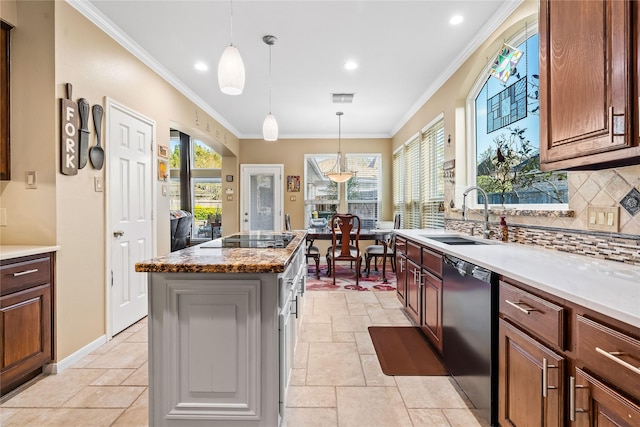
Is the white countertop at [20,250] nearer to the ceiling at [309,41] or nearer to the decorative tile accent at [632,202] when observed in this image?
the ceiling at [309,41]

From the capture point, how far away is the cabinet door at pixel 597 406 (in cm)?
82

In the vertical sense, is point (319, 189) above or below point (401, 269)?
above

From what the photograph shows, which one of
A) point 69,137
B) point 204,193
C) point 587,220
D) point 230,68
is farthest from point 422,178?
point 204,193

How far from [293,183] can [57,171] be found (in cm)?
486

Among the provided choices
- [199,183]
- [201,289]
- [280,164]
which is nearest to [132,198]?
[201,289]

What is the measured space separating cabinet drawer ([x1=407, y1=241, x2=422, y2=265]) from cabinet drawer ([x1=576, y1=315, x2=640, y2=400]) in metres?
1.69

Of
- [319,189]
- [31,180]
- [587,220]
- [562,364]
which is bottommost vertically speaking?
[562,364]

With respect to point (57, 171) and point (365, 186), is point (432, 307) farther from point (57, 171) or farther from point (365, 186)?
point (365, 186)

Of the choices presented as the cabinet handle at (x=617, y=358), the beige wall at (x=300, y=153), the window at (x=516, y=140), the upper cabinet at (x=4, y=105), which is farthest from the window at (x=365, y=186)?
the cabinet handle at (x=617, y=358)

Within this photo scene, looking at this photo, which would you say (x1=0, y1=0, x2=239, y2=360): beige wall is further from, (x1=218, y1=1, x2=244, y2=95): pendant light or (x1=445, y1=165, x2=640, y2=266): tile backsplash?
(x1=445, y1=165, x2=640, y2=266): tile backsplash

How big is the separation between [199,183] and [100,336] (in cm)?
665

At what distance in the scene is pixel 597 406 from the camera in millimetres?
928

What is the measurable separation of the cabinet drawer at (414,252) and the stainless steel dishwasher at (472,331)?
1.73ft

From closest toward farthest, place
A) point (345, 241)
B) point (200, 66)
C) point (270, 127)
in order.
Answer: point (270, 127)
point (200, 66)
point (345, 241)
